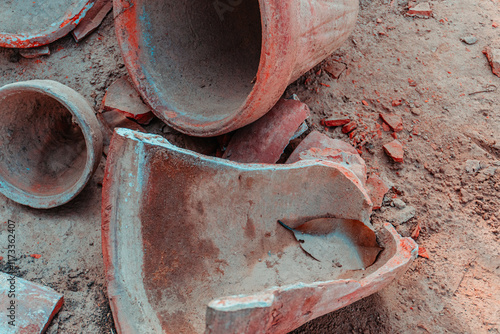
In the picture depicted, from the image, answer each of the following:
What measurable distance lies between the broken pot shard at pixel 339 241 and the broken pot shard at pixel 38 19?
2.27 m

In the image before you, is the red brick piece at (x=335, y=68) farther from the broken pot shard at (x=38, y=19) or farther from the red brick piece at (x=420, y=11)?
the broken pot shard at (x=38, y=19)

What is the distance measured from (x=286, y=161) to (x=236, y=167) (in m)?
0.56

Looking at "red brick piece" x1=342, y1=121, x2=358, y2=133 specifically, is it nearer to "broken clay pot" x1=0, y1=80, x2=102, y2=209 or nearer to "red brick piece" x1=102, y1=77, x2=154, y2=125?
"red brick piece" x1=102, y1=77, x2=154, y2=125

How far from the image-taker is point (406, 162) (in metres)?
2.83

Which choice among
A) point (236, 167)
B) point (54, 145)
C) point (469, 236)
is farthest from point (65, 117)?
point (469, 236)

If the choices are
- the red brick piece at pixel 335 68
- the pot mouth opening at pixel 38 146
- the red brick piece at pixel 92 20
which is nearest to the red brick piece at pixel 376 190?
the red brick piece at pixel 335 68

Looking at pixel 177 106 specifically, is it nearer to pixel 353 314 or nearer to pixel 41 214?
pixel 41 214

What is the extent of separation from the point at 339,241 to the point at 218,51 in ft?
5.57

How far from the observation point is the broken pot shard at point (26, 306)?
75.8 inches

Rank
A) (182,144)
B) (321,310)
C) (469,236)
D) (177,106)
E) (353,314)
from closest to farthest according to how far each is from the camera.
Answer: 1. (321,310)
2. (353,314)
3. (469,236)
4. (177,106)
5. (182,144)

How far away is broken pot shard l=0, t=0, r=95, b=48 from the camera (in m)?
2.96

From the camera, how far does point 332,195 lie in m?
2.31

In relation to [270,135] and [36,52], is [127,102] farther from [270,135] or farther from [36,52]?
[270,135]

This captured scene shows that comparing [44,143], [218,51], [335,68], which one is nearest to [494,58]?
[335,68]
